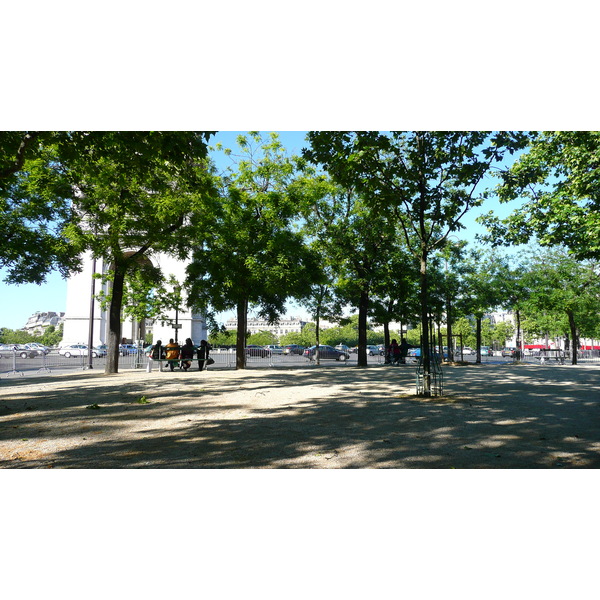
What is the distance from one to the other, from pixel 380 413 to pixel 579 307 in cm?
2675

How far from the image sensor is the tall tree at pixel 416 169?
1004 cm

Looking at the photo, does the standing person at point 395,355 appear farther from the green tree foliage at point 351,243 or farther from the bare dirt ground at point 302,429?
the bare dirt ground at point 302,429

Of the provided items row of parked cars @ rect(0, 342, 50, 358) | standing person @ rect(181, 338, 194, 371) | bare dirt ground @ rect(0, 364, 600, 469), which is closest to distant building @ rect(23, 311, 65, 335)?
row of parked cars @ rect(0, 342, 50, 358)

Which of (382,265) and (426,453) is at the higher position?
(382,265)

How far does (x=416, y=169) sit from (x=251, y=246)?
1052cm

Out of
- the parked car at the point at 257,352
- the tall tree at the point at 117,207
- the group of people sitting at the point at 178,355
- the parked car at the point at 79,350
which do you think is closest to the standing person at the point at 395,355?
the parked car at the point at 257,352

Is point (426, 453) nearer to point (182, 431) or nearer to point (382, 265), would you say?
point (182, 431)

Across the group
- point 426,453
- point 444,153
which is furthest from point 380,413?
point 444,153

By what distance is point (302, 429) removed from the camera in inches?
279

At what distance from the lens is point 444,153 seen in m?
10.6

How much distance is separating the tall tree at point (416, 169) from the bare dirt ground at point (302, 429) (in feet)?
8.31

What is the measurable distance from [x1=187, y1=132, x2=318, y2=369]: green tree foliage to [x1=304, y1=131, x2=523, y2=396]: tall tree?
9075 mm

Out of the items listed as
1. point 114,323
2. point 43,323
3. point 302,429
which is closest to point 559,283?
point 114,323

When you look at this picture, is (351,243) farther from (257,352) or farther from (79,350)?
(79,350)
